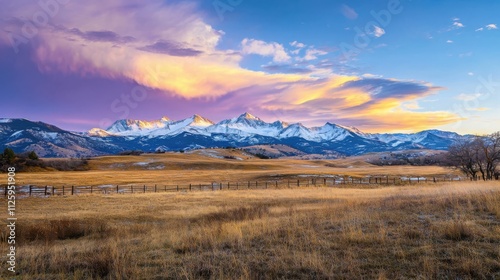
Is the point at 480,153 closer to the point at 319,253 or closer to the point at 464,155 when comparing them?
the point at 464,155

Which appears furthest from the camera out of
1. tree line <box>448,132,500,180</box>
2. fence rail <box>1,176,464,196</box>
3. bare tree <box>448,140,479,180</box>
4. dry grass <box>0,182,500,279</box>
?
bare tree <box>448,140,479,180</box>

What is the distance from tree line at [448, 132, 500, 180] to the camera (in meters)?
51.4

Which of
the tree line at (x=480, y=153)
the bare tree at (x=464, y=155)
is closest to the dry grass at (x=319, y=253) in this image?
the tree line at (x=480, y=153)

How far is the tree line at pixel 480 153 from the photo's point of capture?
2025 inches

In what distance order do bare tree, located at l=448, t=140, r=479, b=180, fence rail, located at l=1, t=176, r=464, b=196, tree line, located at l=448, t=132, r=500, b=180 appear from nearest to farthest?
1. fence rail, located at l=1, t=176, r=464, b=196
2. tree line, located at l=448, t=132, r=500, b=180
3. bare tree, located at l=448, t=140, r=479, b=180

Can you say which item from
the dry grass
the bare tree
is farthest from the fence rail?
the dry grass

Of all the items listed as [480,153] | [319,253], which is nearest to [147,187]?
[480,153]

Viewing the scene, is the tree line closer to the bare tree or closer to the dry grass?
the bare tree

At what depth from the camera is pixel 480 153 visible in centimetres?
5428

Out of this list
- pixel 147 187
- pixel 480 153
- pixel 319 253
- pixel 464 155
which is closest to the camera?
pixel 319 253

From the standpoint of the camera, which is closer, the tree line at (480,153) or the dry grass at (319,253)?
the dry grass at (319,253)

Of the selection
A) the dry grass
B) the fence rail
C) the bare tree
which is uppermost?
the bare tree

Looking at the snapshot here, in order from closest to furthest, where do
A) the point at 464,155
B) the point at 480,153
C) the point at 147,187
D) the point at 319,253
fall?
the point at 319,253
the point at 480,153
the point at 464,155
the point at 147,187

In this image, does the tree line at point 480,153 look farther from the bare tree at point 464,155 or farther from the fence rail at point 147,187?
the fence rail at point 147,187
